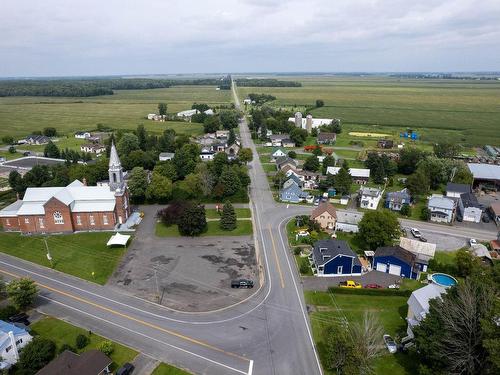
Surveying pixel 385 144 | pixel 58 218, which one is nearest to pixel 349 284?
pixel 58 218

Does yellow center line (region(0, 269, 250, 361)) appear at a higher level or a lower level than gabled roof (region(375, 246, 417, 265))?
lower

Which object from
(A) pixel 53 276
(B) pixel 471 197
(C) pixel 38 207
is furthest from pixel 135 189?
(B) pixel 471 197

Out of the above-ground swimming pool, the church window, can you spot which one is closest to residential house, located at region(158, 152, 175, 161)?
the church window

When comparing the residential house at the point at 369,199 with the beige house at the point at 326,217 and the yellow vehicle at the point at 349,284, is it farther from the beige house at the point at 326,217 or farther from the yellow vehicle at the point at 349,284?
the yellow vehicle at the point at 349,284

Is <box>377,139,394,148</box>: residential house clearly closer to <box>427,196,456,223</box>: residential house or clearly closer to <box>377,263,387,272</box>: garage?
<box>427,196,456,223</box>: residential house

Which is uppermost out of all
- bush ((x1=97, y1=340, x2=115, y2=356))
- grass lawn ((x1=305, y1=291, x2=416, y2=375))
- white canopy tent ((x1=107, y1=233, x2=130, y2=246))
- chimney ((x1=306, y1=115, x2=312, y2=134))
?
chimney ((x1=306, y1=115, x2=312, y2=134))

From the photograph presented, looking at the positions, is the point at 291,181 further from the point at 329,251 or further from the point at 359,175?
the point at 329,251

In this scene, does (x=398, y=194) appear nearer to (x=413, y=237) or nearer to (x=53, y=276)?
(x=413, y=237)
